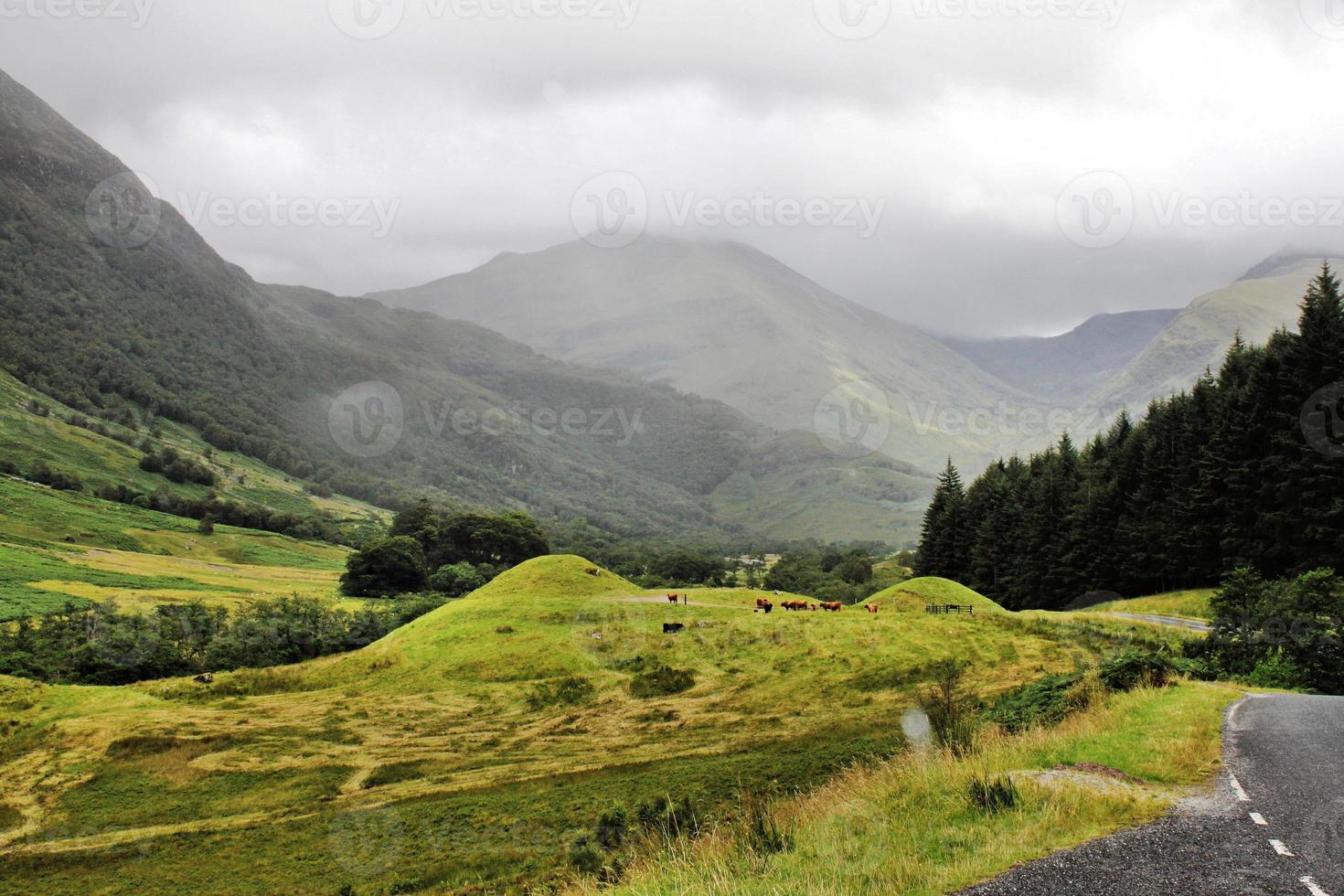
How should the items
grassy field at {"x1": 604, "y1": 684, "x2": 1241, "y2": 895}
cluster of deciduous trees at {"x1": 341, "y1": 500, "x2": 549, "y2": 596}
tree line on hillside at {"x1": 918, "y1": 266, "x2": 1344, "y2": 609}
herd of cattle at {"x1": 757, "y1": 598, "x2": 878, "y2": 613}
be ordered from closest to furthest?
grassy field at {"x1": 604, "y1": 684, "x2": 1241, "y2": 895}, tree line on hillside at {"x1": 918, "y1": 266, "x2": 1344, "y2": 609}, herd of cattle at {"x1": 757, "y1": 598, "x2": 878, "y2": 613}, cluster of deciduous trees at {"x1": 341, "y1": 500, "x2": 549, "y2": 596}

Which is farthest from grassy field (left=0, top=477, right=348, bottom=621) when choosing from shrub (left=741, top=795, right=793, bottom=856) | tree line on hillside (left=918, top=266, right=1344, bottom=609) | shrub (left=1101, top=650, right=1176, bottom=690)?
tree line on hillside (left=918, top=266, right=1344, bottom=609)

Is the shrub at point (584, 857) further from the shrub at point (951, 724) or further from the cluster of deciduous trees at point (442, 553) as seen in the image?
the cluster of deciduous trees at point (442, 553)

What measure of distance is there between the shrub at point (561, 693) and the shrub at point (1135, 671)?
22039 mm

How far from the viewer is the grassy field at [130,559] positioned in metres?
91.2

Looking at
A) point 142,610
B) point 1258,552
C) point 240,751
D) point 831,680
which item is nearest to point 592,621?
point 831,680

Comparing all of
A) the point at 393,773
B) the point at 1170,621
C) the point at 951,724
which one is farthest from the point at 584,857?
the point at 1170,621

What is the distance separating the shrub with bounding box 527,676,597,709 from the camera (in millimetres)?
34938

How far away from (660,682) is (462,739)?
32.3 feet

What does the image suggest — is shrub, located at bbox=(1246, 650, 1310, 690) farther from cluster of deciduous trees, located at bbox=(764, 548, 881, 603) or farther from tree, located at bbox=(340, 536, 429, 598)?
tree, located at bbox=(340, 536, 429, 598)

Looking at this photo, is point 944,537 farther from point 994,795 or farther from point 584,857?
point 994,795

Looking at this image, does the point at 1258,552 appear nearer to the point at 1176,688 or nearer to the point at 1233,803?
the point at 1176,688

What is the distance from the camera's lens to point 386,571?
375 feet

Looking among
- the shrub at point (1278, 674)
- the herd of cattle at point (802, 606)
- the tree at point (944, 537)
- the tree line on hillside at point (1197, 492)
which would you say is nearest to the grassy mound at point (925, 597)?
the herd of cattle at point (802, 606)

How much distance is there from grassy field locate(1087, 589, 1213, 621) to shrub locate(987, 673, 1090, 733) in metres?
25.8
